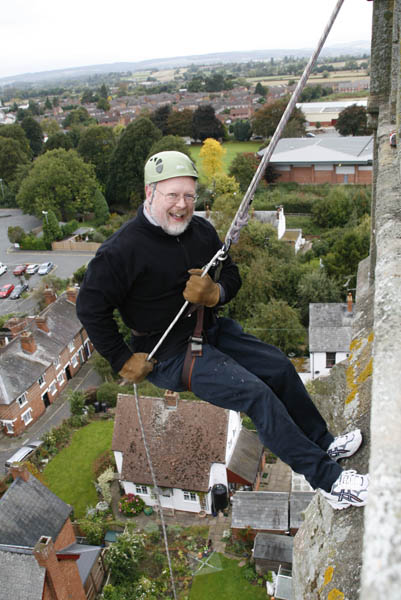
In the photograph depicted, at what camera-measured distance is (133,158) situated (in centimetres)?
5328

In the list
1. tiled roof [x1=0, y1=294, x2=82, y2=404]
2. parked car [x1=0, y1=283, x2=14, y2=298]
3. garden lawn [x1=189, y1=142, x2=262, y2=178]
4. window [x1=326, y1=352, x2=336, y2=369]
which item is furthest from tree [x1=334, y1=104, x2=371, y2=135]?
window [x1=326, y1=352, x2=336, y2=369]

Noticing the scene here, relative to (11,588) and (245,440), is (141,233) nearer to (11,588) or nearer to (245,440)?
(11,588)

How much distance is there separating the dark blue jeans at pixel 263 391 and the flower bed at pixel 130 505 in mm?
17616

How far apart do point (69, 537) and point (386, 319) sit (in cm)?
1716

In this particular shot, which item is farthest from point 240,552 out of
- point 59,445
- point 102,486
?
point 59,445

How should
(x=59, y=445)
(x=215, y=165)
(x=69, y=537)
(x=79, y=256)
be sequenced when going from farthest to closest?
(x=215, y=165) < (x=79, y=256) < (x=59, y=445) < (x=69, y=537)

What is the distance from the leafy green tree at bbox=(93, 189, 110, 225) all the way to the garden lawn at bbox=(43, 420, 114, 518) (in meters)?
30.1

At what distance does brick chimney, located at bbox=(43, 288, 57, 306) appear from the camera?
35.0 m

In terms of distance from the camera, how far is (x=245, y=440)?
21.9m

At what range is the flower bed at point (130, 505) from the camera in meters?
20.3

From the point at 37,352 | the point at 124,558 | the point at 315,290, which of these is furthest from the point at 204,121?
the point at 124,558

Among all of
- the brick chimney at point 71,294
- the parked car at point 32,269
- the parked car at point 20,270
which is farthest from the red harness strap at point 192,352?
the parked car at point 32,269

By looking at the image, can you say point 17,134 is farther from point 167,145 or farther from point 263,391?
point 263,391

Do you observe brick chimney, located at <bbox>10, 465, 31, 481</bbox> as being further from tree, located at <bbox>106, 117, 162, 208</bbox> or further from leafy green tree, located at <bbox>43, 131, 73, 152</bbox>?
leafy green tree, located at <bbox>43, 131, 73, 152</bbox>
